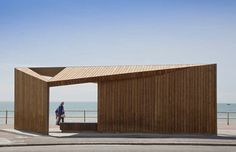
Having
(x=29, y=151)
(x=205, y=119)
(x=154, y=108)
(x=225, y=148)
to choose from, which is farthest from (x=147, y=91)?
(x=29, y=151)

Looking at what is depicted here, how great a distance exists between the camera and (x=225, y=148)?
18172 mm

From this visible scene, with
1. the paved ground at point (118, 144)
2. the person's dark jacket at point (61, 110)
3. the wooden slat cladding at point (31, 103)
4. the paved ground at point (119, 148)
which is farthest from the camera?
the person's dark jacket at point (61, 110)

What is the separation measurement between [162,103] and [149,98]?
68 centimetres

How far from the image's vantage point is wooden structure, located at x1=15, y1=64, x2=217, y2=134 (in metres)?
24.5

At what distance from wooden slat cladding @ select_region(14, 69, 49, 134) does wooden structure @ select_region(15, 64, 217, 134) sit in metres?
0.05

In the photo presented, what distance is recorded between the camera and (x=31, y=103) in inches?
1021

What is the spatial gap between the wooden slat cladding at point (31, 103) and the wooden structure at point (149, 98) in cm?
5

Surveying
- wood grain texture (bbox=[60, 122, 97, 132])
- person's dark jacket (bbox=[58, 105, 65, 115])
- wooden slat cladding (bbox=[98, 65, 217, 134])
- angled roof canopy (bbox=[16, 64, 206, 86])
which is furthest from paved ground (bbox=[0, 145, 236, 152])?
person's dark jacket (bbox=[58, 105, 65, 115])

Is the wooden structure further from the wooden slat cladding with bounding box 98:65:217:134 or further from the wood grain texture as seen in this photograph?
the wood grain texture

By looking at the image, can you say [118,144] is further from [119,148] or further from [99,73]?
[99,73]

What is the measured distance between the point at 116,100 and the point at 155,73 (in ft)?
7.69

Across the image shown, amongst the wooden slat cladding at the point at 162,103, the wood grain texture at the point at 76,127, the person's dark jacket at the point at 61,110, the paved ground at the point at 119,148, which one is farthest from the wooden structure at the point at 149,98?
the paved ground at the point at 119,148

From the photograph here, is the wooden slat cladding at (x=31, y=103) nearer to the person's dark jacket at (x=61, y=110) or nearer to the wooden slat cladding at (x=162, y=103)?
the wooden slat cladding at (x=162, y=103)

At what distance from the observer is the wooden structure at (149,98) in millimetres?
24531
